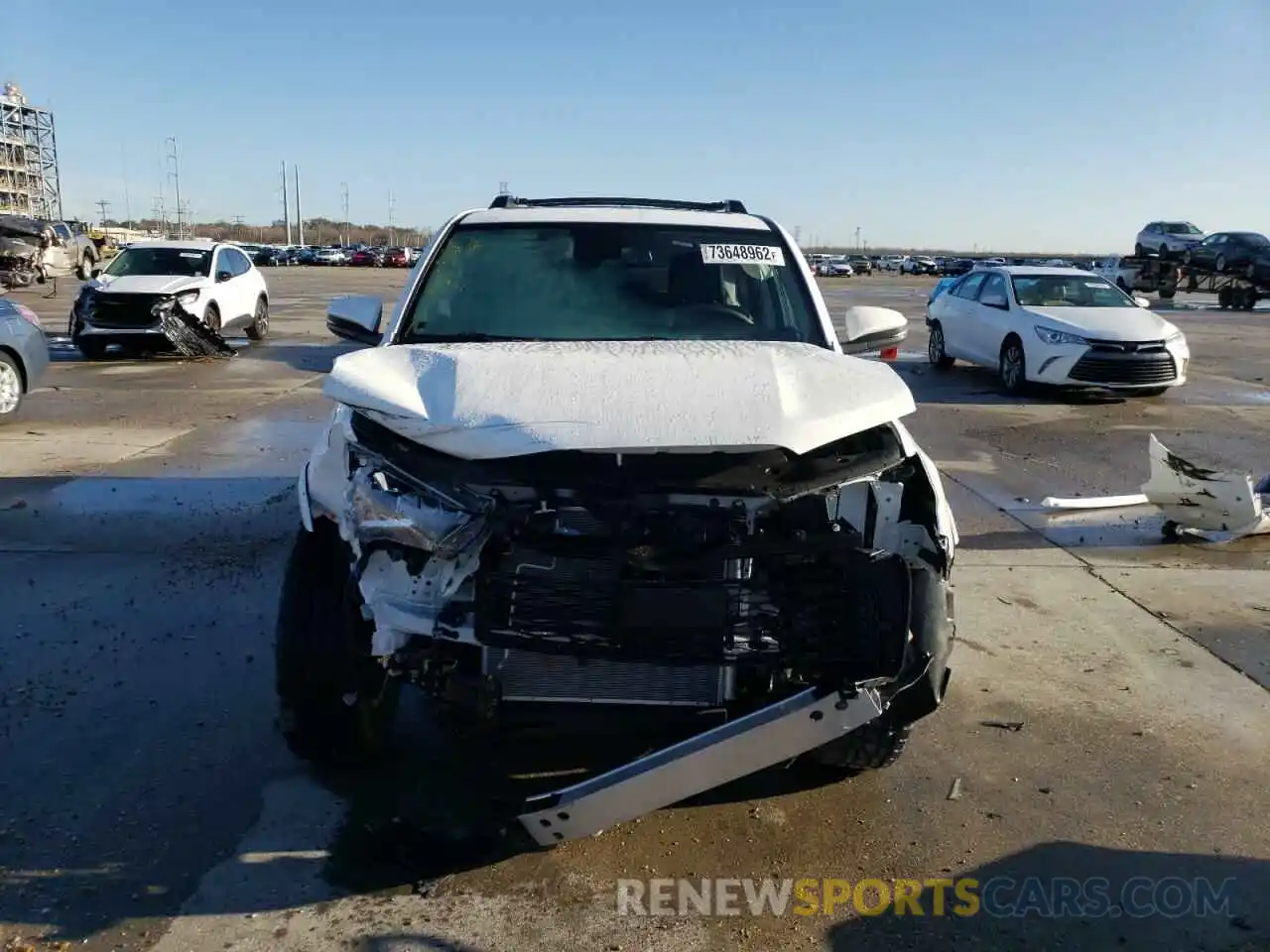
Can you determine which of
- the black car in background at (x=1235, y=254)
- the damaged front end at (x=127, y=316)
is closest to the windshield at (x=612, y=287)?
the damaged front end at (x=127, y=316)

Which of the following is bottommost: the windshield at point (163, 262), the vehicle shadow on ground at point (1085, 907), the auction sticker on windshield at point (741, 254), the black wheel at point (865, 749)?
the vehicle shadow on ground at point (1085, 907)

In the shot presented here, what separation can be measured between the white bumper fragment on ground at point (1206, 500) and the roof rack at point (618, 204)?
3273mm

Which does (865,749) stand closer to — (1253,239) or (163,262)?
(163,262)

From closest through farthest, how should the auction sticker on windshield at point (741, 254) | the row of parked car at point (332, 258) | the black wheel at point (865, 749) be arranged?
1. the black wheel at point (865, 749)
2. the auction sticker on windshield at point (741, 254)
3. the row of parked car at point (332, 258)

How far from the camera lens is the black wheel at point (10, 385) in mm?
10031

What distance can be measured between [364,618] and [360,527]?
0.28 meters

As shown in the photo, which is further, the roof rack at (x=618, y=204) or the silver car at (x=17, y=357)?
the silver car at (x=17, y=357)

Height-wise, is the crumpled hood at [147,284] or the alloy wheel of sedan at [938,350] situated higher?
the crumpled hood at [147,284]

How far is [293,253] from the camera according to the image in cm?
8375

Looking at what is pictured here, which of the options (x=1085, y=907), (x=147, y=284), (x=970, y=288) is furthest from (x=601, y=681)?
(x=147, y=284)

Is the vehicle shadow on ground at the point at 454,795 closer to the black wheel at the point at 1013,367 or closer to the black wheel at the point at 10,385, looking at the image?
the black wheel at the point at 10,385

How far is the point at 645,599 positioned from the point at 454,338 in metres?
1.96

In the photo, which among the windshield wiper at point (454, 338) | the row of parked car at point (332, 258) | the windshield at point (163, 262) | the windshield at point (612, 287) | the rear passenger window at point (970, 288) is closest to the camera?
the windshield wiper at point (454, 338)

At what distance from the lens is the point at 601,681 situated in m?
2.95
